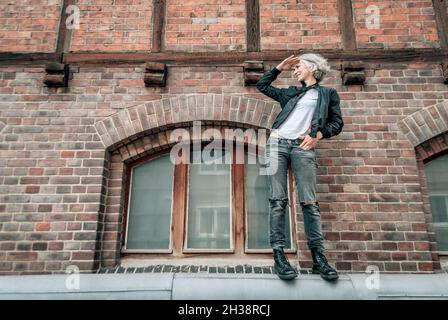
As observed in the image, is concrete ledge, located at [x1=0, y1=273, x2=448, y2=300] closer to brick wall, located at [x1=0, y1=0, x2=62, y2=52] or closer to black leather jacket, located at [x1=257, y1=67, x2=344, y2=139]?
black leather jacket, located at [x1=257, y1=67, x2=344, y2=139]

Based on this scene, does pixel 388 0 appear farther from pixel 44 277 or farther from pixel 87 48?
pixel 44 277

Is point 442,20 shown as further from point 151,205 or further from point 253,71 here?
point 151,205

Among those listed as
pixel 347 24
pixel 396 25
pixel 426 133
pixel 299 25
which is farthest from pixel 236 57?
pixel 426 133

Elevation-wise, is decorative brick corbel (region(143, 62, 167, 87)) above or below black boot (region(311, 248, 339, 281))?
above

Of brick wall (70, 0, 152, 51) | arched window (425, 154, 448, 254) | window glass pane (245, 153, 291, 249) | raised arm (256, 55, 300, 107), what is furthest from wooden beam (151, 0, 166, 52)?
arched window (425, 154, 448, 254)

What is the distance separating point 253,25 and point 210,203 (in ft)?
6.63

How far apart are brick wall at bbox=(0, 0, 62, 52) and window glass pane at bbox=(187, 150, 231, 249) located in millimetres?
2107

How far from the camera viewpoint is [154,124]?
3.69m

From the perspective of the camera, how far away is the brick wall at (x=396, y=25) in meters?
3.94

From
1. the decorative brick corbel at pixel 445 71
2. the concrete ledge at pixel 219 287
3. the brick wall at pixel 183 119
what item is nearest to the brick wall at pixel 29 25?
the brick wall at pixel 183 119

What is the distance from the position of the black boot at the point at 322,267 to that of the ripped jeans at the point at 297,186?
0.20 feet

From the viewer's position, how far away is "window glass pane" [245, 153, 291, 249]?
363 cm

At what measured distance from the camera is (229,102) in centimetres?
373
